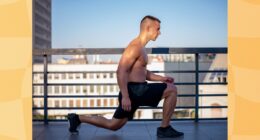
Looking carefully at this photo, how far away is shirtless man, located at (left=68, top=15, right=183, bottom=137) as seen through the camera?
3.99 meters

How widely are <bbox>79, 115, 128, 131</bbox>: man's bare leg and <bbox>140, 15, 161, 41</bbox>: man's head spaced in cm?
93

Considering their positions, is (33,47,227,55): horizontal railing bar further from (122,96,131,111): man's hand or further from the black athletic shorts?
(122,96,131,111): man's hand

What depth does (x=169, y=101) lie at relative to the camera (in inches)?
164

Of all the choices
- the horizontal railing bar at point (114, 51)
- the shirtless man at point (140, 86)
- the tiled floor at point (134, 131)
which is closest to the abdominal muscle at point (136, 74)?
the shirtless man at point (140, 86)

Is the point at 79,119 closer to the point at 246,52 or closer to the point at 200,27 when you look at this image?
the point at 246,52

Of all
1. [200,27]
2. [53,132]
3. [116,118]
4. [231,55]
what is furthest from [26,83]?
[200,27]

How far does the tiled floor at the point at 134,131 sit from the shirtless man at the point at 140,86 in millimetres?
216

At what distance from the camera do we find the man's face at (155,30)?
13.4ft

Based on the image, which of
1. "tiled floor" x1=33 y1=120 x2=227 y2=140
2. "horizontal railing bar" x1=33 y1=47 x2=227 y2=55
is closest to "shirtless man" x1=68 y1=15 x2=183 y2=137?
"tiled floor" x1=33 y1=120 x2=227 y2=140

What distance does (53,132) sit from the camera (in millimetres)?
4688

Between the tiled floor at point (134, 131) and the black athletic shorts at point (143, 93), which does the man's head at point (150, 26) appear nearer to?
the black athletic shorts at point (143, 93)

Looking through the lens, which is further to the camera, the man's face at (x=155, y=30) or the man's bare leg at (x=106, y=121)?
the man's bare leg at (x=106, y=121)

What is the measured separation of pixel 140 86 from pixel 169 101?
13.9 inches

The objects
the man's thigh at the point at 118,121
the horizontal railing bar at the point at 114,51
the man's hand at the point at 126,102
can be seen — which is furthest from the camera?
the horizontal railing bar at the point at 114,51
